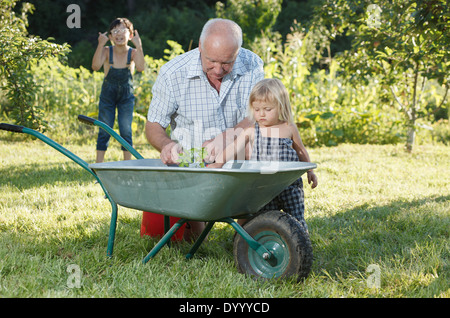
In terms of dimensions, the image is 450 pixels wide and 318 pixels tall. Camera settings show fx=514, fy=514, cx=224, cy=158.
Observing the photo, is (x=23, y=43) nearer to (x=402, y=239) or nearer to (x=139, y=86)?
(x=402, y=239)

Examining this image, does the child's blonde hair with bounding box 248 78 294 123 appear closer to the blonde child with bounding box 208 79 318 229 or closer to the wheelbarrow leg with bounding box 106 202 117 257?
the blonde child with bounding box 208 79 318 229

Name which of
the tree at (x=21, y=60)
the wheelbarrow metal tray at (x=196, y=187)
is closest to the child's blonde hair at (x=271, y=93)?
the wheelbarrow metal tray at (x=196, y=187)

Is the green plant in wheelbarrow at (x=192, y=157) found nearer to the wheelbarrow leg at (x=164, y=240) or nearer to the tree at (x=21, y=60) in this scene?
the wheelbarrow leg at (x=164, y=240)

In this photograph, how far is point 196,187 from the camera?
197 cm

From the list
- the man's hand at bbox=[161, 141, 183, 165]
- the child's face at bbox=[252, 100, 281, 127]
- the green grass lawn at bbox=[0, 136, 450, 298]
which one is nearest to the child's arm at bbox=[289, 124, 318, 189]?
the child's face at bbox=[252, 100, 281, 127]

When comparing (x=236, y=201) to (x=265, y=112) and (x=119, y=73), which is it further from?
(x=119, y=73)

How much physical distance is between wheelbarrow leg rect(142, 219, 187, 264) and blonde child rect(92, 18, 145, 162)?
246cm

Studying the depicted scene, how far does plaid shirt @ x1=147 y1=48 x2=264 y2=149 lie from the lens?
255 cm

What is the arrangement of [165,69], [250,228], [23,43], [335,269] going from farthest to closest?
[23,43] < [165,69] < [335,269] < [250,228]
